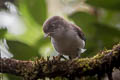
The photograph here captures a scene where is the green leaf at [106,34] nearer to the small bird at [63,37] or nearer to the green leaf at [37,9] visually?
the small bird at [63,37]

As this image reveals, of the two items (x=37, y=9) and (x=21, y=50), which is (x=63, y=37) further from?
(x=37, y=9)

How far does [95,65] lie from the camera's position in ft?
9.12

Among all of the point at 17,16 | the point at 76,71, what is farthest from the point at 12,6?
the point at 76,71

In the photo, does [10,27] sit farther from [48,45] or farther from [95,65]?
[95,65]

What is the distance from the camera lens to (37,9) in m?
4.29

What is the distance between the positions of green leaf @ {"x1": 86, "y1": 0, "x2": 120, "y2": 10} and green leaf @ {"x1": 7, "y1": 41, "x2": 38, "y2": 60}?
4.17ft

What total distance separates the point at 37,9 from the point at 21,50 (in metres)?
0.95

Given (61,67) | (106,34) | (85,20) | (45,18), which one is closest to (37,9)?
(45,18)

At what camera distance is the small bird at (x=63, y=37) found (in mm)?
3695

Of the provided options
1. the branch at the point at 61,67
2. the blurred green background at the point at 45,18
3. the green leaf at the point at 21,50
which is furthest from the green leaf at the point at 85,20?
the branch at the point at 61,67

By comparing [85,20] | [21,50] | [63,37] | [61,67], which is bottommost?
[61,67]

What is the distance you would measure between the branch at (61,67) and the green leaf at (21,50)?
0.57 m

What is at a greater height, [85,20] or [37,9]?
[37,9]

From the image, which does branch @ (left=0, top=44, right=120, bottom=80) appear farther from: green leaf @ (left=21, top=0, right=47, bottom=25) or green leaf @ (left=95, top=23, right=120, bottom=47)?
green leaf @ (left=21, top=0, right=47, bottom=25)
